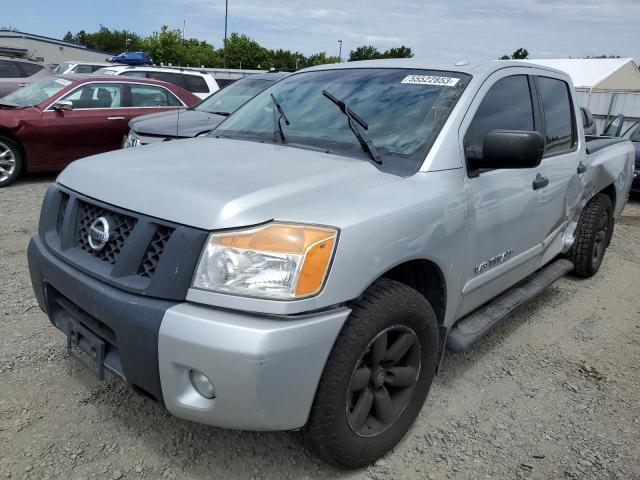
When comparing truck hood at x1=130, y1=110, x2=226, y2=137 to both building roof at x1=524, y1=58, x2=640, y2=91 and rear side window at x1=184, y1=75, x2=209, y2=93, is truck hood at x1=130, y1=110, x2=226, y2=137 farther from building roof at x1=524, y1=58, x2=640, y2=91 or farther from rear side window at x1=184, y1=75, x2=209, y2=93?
building roof at x1=524, y1=58, x2=640, y2=91

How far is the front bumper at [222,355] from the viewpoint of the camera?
1802 mm

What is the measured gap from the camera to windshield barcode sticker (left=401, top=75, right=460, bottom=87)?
9.36 feet

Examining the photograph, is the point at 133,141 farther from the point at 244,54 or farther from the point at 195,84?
the point at 244,54

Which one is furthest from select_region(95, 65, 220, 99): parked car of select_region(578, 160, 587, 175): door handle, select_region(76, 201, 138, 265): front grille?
select_region(76, 201, 138, 265): front grille

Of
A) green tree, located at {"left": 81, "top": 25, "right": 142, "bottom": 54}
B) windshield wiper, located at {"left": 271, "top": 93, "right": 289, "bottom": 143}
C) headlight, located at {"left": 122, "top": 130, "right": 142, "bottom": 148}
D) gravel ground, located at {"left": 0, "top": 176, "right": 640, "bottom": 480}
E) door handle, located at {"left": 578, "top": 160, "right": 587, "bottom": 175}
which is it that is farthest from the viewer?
green tree, located at {"left": 81, "top": 25, "right": 142, "bottom": 54}

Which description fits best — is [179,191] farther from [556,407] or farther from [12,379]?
[556,407]

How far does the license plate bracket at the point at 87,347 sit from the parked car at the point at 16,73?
504 inches

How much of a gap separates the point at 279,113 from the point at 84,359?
5.46 feet

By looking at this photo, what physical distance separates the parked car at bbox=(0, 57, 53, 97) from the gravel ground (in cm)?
1134

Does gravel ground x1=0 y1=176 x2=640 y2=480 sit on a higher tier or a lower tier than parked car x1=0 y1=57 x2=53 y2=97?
lower

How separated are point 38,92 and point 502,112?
7.57m

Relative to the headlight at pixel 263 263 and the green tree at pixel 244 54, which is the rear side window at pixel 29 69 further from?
the green tree at pixel 244 54

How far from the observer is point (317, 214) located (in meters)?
1.99

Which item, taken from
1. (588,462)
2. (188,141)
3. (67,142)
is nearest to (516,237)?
(588,462)
